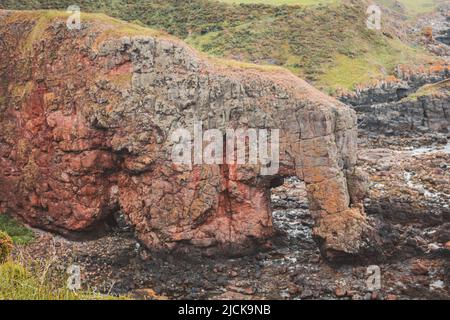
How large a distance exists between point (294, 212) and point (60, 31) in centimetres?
1979

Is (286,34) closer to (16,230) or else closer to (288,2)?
(288,2)

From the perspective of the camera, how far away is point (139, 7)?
91.7 meters

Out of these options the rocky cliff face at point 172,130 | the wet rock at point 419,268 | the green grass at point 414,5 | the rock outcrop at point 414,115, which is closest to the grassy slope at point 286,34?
the rock outcrop at point 414,115

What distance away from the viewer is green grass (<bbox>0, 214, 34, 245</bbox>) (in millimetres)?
30438

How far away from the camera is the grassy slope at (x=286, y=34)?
7562cm

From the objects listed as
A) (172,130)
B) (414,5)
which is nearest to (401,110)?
(172,130)

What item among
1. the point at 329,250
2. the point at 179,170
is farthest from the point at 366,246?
the point at 179,170

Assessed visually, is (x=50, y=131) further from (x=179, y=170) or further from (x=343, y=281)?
(x=343, y=281)

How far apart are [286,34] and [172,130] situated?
58.5 meters

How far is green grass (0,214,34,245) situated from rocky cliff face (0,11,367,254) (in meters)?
3.20

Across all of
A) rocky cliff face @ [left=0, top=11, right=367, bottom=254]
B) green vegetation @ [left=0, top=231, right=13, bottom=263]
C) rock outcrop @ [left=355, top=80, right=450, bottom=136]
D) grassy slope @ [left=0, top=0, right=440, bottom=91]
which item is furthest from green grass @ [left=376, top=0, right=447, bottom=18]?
green vegetation @ [left=0, top=231, right=13, bottom=263]

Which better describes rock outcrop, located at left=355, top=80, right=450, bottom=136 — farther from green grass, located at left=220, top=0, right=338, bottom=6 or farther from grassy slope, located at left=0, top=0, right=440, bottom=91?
green grass, located at left=220, top=0, right=338, bottom=6

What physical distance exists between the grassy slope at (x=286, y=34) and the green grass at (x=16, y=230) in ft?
152

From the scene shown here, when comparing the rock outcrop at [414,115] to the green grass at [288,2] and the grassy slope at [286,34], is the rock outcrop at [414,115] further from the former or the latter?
the green grass at [288,2]
